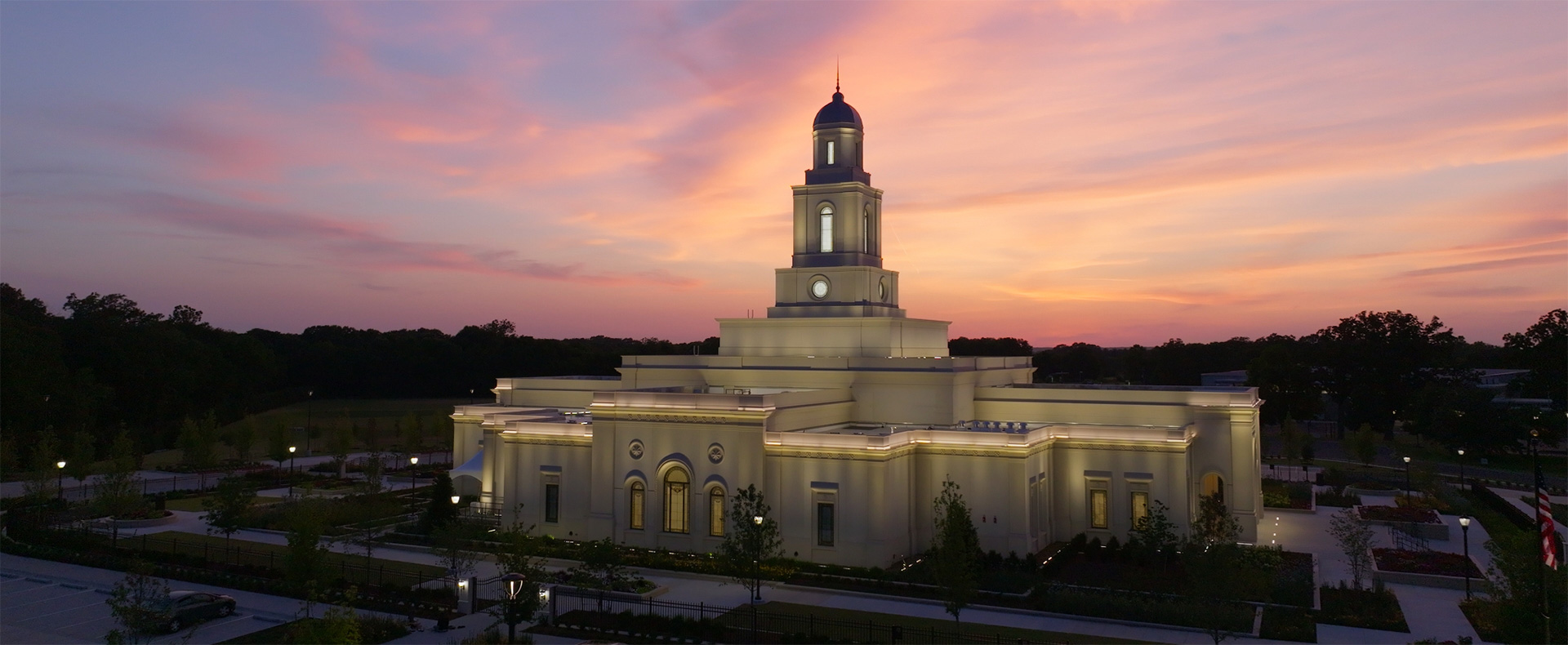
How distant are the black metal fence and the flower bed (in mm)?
16240

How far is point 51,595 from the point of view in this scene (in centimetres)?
2900

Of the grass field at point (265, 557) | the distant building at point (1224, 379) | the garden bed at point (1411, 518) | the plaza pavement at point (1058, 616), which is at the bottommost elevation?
the plaza pavement at point (1058, 616)

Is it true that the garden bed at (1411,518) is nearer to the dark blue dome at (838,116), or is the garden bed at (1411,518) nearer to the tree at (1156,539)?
the tree at (1156,539)

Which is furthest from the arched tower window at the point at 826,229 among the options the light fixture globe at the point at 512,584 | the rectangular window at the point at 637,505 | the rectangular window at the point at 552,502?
→ the light fixture globe at the point at 512,584

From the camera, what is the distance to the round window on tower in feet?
143

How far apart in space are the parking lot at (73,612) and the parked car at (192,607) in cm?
21

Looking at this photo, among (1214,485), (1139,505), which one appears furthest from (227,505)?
(1214,485)

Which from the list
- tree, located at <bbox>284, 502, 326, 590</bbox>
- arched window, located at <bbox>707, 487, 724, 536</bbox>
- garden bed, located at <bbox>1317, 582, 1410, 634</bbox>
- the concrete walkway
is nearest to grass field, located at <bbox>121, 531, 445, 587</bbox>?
tree, located at <bbox>284, 502, 326, 590</bbox>

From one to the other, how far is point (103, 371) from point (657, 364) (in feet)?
171

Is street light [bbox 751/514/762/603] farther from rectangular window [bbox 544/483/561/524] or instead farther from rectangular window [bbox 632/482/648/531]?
rectangular window [bbox 544/483/561/524]

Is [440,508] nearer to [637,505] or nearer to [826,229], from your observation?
[637,505]

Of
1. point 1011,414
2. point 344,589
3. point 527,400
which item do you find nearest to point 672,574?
point 344,589

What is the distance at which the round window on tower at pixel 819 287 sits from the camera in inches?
1713

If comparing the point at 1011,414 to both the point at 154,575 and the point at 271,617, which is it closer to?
the point at 271,617
